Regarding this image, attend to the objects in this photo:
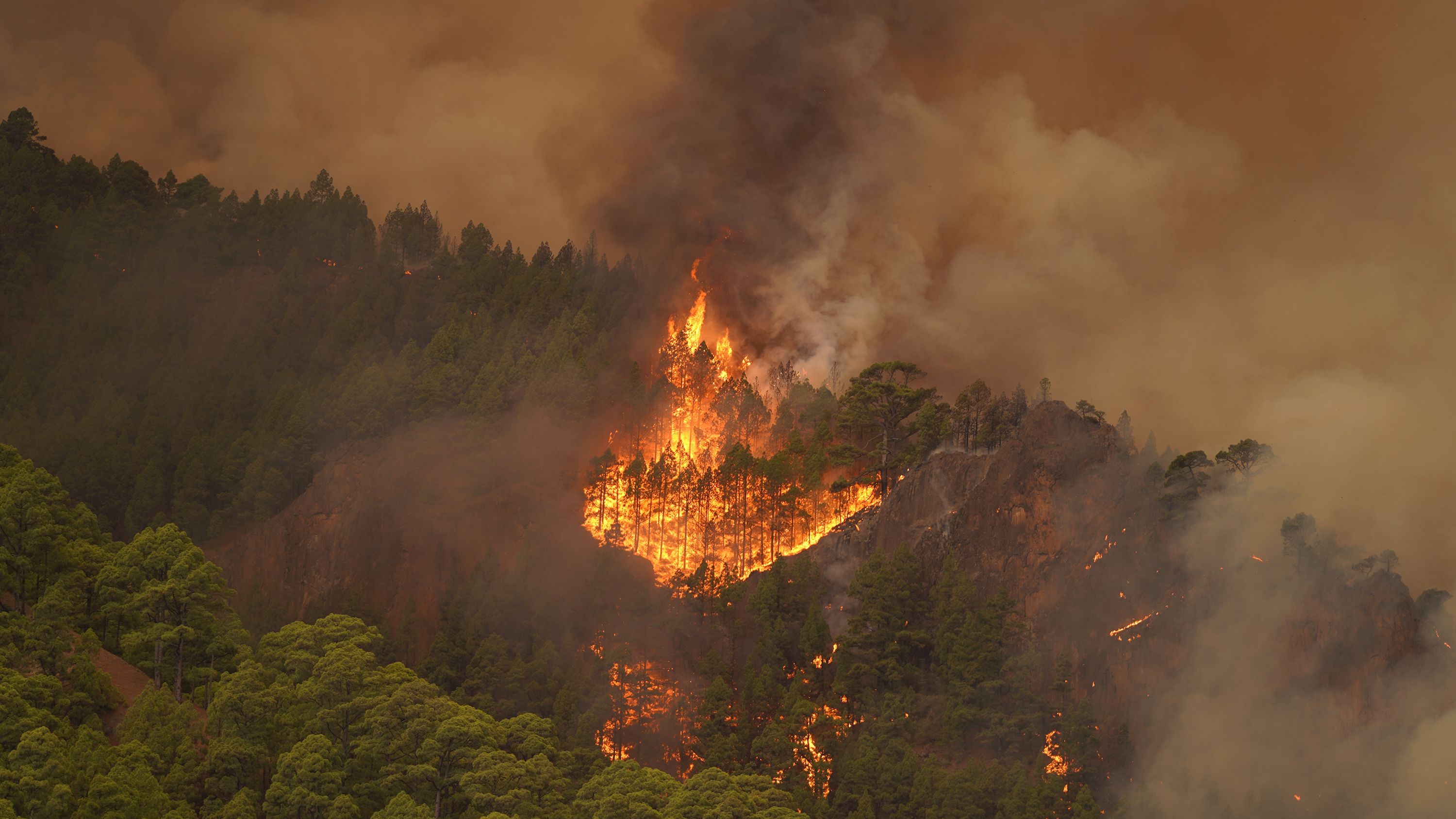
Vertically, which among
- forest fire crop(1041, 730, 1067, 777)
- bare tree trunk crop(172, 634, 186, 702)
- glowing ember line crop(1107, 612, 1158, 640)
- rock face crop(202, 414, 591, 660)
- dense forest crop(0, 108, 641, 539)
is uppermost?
dense forest crop(0, 108, 641, 539)

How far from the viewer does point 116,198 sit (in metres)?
150

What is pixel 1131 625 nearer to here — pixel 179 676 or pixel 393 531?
pixel 393 531

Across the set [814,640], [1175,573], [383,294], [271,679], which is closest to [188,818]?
[271,679]

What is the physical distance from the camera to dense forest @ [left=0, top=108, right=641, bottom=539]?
119312mm

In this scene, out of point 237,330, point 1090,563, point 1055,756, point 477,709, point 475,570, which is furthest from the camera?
point 237,330

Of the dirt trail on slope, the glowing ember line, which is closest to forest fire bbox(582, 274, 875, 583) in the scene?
the glowing ember line

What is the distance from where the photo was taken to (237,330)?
451 feet

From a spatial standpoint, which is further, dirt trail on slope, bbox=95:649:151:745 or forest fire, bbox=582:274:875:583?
forest fire, bbox=582:274:875:583

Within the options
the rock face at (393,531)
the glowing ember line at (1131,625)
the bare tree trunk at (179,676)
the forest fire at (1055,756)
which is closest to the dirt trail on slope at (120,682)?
the bare tree trunk at (179,676)

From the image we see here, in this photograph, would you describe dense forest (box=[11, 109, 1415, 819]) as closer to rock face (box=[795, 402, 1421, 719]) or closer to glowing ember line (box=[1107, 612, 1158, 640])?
rock face (box=[795, 402, 1421, 719])

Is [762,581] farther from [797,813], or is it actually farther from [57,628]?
[57,628]

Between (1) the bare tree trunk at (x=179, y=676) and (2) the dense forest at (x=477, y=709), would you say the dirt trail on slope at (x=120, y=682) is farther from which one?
(1) the bare tree trunk at (x=179, y=676)

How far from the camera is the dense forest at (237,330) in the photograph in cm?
11931

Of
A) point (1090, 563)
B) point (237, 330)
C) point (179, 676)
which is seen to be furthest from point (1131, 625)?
point (237, 330)
